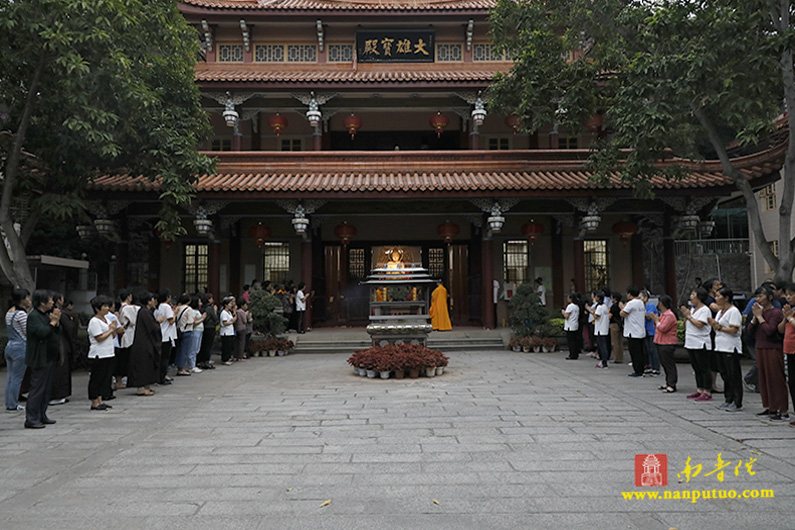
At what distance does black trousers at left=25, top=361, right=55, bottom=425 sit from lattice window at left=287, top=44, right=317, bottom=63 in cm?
1376

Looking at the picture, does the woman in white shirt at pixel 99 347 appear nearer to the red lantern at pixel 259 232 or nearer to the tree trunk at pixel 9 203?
the tree trunk at pixel 9 203

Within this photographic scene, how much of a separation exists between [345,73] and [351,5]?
258cm

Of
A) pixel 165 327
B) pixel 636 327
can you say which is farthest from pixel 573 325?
pixel 165 327

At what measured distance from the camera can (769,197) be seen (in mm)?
21750

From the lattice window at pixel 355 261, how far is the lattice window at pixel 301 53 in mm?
6329

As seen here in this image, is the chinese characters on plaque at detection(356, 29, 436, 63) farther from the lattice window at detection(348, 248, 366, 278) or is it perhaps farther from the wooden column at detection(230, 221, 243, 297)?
the wooden column at detection(230, 221, 243, 297)

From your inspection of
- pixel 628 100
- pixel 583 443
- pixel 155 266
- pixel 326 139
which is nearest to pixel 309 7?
pixel 326 139

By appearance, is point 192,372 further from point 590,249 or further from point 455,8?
point 455,8

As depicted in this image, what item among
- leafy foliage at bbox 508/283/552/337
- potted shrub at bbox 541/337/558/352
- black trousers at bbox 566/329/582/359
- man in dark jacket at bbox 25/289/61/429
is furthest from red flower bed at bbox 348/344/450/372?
man in dark jacket at bbox 25/289/61/429

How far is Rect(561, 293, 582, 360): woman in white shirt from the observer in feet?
38.3

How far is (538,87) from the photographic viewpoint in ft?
40.4

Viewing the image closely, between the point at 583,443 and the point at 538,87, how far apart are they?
9142 mm

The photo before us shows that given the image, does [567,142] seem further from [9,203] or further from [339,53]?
[9,203]

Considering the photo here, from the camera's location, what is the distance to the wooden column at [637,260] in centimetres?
1623
